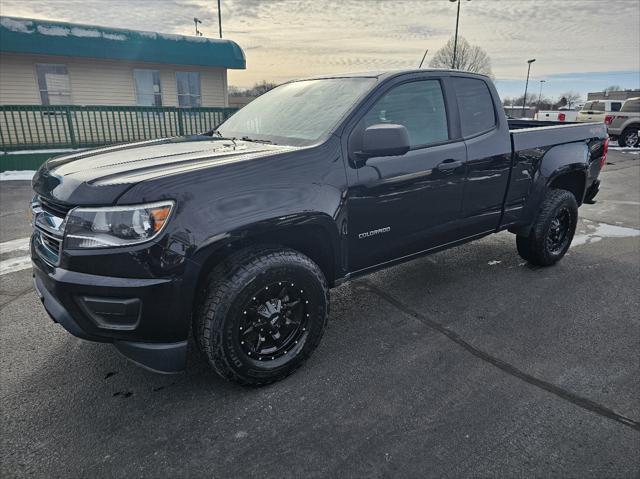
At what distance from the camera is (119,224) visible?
2.05m

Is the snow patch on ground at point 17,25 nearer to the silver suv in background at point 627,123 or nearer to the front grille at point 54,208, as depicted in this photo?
the front grille at point 54,208

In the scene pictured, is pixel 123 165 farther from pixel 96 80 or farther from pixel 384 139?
pixel 96 80

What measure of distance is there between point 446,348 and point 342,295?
3.74 feet

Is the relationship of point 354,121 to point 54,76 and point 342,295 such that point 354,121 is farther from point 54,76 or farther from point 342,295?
point 54,76

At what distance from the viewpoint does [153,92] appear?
16562mm

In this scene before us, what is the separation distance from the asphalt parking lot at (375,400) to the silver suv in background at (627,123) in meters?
16.4

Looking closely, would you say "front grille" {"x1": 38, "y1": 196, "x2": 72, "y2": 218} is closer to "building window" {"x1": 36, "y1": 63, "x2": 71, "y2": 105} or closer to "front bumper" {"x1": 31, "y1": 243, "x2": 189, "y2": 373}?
"front bumper" {"x1": 31, "y1": 243, "x2": 189, "y2": 373}

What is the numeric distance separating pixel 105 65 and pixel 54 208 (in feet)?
51.3

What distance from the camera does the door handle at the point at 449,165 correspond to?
321 centimetres

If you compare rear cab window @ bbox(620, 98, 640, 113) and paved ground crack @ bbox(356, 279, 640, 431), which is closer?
paved ground crack @ bbox(356, 279, 640, 431)

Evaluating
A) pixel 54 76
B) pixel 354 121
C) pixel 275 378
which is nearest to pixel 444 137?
pixel 354 121

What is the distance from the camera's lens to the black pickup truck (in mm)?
2092

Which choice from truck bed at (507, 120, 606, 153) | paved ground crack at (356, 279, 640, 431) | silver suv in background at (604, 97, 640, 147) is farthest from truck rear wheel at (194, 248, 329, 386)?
silver suv in background at (604, 97, 640, 147)

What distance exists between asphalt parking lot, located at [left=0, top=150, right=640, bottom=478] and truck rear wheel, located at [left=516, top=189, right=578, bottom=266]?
624mm
